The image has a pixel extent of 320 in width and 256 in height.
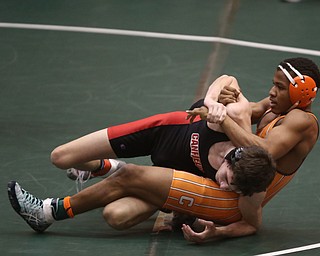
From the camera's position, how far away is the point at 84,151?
786 centimetres

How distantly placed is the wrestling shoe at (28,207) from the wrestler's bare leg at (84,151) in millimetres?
334

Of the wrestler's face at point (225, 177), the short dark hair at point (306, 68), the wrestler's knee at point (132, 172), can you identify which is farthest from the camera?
the short dark hair at point (306, 68)

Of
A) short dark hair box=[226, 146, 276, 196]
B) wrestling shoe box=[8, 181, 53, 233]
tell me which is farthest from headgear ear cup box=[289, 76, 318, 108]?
wrestling shoe box=[8, 181, 53, 233]

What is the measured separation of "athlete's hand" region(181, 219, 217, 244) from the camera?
7.58 metres

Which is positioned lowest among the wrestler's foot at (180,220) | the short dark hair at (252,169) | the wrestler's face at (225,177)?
the wrestler's foot at (180,220)

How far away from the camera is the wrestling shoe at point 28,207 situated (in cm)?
773

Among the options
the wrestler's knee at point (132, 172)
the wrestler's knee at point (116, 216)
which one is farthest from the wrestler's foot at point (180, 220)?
the wrestler's knee at point (132, 172)

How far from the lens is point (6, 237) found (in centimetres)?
772

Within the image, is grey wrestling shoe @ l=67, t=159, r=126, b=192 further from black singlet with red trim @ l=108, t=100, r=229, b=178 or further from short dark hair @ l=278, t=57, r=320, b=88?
short dark hair @ l=278, t=57, r=320, b=88

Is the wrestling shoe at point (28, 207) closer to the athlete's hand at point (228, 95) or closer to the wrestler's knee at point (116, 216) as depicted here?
the wrestler's knee at point (116, 216)

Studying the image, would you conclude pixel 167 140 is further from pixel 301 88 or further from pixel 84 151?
pixel 301 88

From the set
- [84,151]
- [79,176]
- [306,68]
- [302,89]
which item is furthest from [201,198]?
[79,176]

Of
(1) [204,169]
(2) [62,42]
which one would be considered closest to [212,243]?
(1) [204,169]

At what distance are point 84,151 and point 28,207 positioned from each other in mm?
549
